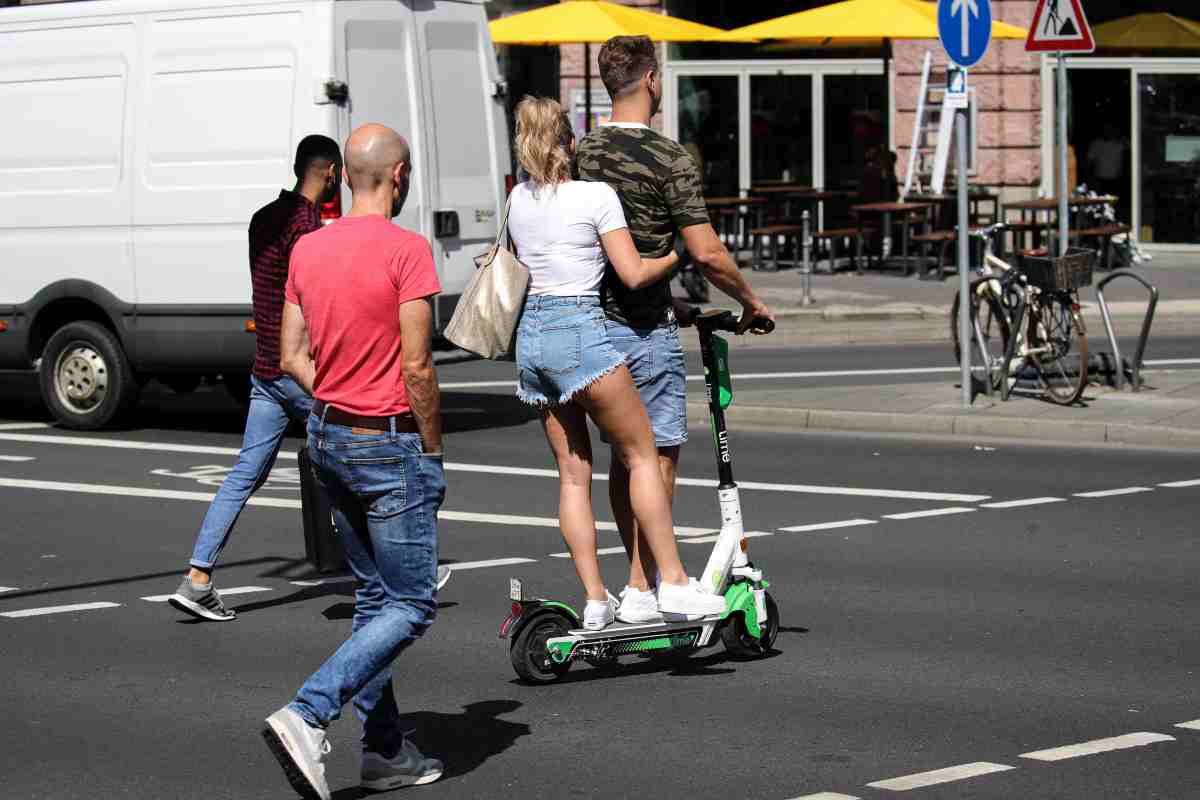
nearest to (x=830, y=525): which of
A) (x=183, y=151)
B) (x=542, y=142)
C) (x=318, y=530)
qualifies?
(x=318, y=530)

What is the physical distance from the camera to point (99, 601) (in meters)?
8.66

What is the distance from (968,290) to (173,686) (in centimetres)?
804

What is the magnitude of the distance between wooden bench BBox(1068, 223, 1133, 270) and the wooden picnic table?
69.9 inches

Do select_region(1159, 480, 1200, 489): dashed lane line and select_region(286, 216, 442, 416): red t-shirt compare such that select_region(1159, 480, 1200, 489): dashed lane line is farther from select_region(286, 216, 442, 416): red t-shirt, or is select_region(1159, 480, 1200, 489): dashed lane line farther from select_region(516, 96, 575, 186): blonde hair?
select_region(286, 216, 442, 416): red t-shirt

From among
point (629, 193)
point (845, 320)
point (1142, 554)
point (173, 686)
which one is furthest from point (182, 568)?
point (845, 320)

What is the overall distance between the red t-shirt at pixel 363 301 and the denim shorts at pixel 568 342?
1.23m

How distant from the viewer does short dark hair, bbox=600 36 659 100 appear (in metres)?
7.15

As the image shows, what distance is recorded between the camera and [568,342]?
688 centimetres

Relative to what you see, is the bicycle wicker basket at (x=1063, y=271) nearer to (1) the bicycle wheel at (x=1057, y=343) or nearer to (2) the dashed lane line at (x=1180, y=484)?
(1) the bicycle wheel at (x=1057, y=343)

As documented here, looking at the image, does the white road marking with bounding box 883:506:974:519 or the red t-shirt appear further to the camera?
the white road marking with bounding box 883:506:974:519

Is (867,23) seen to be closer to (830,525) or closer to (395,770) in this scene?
(830,525)

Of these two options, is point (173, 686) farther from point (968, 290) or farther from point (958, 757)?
point (968, 290)

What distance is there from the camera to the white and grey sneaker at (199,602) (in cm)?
827

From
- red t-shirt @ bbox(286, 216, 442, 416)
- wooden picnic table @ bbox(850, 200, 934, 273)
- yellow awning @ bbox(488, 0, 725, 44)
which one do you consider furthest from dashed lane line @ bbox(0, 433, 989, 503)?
wooden picnic table @ bbox(850, 200, 934, 273)
